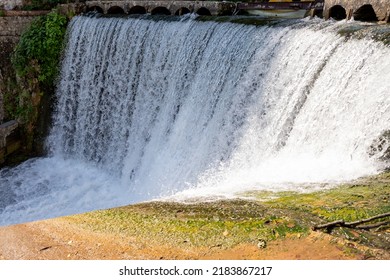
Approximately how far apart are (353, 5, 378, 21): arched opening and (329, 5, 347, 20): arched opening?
0.81 m

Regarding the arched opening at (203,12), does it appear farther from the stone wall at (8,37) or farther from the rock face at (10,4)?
the rock face at (10,4)

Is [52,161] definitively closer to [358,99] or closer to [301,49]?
[301,49]

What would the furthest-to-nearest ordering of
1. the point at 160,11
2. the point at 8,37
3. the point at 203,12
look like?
the point at 8,37, the point at 160,11, the point at 203,12

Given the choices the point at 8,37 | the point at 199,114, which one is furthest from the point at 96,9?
the point at 199,114

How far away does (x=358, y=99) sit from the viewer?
701 centimetres

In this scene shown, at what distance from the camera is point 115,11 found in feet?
50.5

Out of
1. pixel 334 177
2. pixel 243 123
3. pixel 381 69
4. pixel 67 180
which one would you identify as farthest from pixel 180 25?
pixel 334 177

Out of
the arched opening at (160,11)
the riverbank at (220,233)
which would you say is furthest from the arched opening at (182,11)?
the riverbank at (220,233)

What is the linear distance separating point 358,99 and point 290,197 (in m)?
2.52

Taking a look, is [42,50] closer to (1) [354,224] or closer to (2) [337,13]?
(2) [337,13]

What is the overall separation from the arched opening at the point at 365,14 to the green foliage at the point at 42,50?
9196 millimetres

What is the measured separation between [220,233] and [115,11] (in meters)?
12.5

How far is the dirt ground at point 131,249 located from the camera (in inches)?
158

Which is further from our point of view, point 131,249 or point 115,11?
point 115,11
